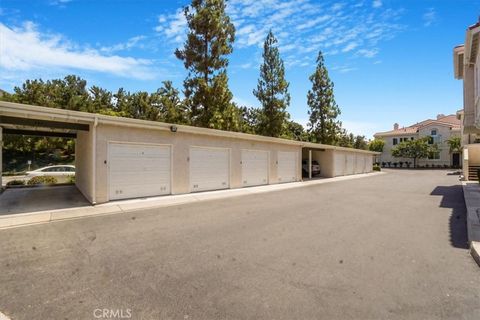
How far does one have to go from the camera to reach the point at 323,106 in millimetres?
32656

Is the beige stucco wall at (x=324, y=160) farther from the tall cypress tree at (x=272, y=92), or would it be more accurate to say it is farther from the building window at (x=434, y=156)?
the building window at (x=434, y=156)

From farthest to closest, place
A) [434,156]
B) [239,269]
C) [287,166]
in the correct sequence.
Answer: [434,156]
[287,166]
[239,269]

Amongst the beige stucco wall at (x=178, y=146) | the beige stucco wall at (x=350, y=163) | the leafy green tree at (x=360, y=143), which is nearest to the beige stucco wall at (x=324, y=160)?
the beige stucco wall at (x=350, y=163)

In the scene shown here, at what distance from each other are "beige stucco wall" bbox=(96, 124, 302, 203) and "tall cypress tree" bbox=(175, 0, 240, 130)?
5.13 m

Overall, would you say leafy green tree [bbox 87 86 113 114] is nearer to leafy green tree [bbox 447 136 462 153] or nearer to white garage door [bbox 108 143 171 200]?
white garage door [bbox 108 143 171 200]

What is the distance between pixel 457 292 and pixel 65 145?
129 feet

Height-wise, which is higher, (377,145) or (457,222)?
(377,145)

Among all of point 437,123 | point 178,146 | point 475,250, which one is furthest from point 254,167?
point 437,123

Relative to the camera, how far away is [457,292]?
3.51 meters

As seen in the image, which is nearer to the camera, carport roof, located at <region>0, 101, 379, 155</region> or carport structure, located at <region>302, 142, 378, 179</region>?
carport roof, located at <region>0, 101, 379, 155</region>

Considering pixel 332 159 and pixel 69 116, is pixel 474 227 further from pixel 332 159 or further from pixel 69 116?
pixel 332 159

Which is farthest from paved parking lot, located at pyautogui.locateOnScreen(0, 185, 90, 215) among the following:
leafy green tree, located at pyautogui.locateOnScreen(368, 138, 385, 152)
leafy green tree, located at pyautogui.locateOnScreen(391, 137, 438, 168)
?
leafy green tree, located at pyautogui.locateOnScreen(368, 138, 385, 152)

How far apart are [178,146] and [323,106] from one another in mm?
24907

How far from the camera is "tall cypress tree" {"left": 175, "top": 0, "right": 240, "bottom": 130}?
20.4 metres
